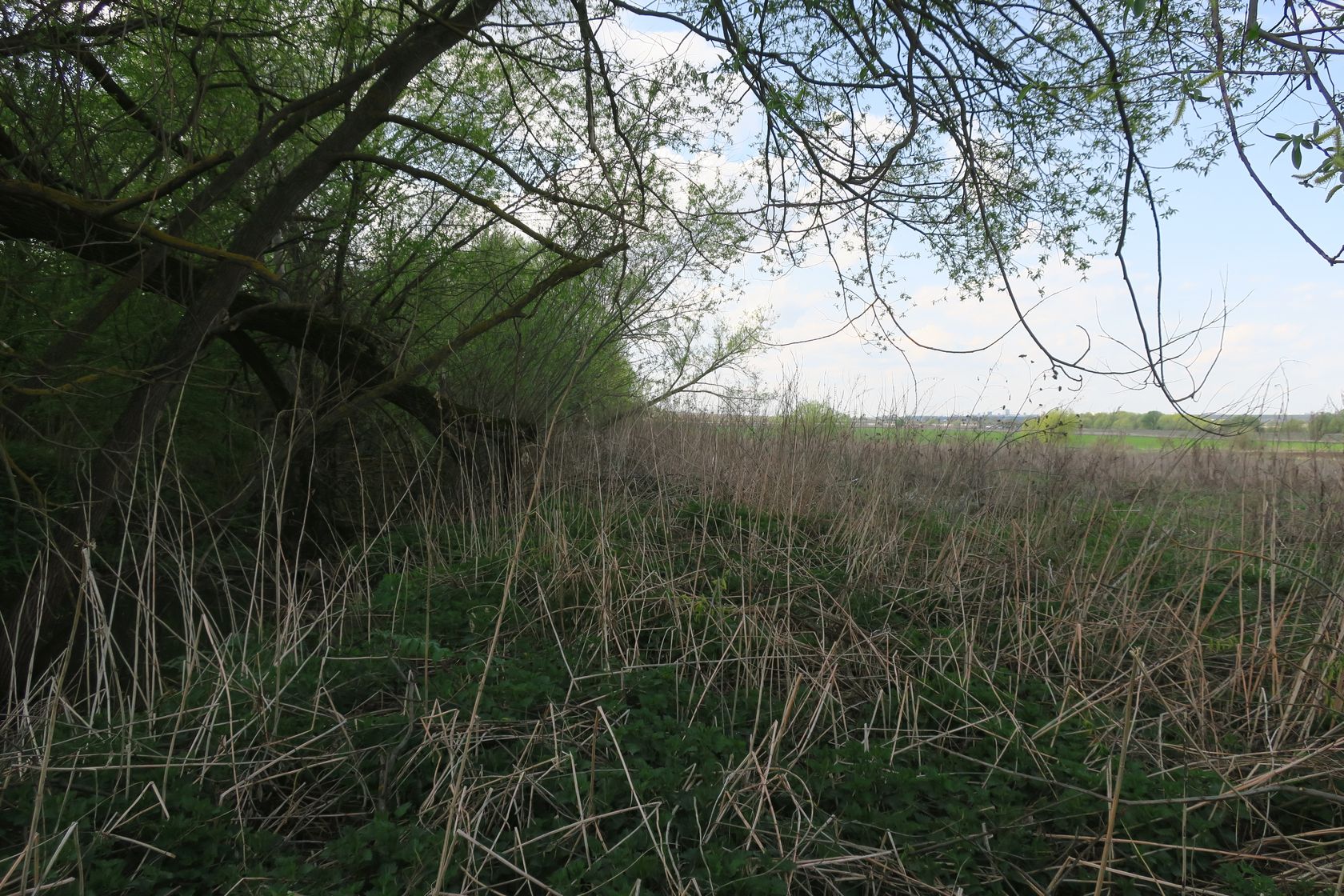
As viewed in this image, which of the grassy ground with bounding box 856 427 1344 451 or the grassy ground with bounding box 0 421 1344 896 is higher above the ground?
the grassy ground with bounding box 856 427 1344 451

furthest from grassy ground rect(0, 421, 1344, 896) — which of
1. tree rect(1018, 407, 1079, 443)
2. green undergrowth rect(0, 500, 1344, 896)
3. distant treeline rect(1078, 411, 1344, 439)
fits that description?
tree rect(1018, 407, 1079, 443)

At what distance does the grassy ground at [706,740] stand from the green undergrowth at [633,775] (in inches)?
0.5

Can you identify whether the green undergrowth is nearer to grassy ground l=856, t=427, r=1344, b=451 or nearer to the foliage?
grassy ground l=856, t=427, r=1344, b=451

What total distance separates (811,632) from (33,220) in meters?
3.92

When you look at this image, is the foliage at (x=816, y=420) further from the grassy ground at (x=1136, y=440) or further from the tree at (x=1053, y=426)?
the tree at (x=1053, y=426)

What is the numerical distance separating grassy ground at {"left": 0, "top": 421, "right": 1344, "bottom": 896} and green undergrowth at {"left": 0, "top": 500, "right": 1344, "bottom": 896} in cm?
1

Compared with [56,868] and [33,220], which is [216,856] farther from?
[33,220]

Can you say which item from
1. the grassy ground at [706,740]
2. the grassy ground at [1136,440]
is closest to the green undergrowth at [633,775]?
the grassy ground at [706,740]

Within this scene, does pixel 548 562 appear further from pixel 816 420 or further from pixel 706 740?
pixel 816 420

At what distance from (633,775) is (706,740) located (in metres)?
0.31

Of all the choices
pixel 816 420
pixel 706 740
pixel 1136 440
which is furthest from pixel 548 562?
pixel 1136 440

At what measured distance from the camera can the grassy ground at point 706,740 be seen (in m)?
1.89

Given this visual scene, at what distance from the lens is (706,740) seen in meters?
2.42

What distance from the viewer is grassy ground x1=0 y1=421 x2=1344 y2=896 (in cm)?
189
